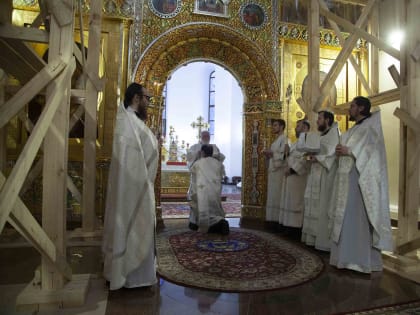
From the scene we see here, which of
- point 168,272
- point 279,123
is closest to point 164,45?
point 279,123

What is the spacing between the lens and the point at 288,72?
795cm

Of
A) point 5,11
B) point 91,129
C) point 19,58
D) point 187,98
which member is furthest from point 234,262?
point 187,98

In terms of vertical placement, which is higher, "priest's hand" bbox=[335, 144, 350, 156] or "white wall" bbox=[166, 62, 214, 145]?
"white wall" bbox=[166, 62, 214, 145]

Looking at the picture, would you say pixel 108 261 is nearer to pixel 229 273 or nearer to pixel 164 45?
pixel 229 273

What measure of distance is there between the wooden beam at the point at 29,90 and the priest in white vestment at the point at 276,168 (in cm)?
451

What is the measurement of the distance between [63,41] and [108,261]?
1993mm

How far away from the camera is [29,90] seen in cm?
230

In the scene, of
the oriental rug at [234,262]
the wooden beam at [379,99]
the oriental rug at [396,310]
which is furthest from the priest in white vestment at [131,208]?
the wooden beam at [379,99]

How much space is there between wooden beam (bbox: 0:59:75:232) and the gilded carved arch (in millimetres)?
Answer: 4426

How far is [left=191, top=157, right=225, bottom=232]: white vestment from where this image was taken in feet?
18.2

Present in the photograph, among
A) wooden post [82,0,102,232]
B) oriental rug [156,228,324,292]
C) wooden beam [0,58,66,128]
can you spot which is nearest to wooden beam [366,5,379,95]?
oriental rug [156,228,324,292]

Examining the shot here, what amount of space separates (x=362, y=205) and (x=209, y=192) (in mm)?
2681

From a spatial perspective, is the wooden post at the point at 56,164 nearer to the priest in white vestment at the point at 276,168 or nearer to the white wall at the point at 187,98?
the priest in white vestment at the point at 276,168

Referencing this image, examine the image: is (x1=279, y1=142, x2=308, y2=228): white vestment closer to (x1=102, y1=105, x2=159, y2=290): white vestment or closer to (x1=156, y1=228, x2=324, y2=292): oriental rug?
(x1=156, y1=228, x2=324, y2=292): oriental rug
